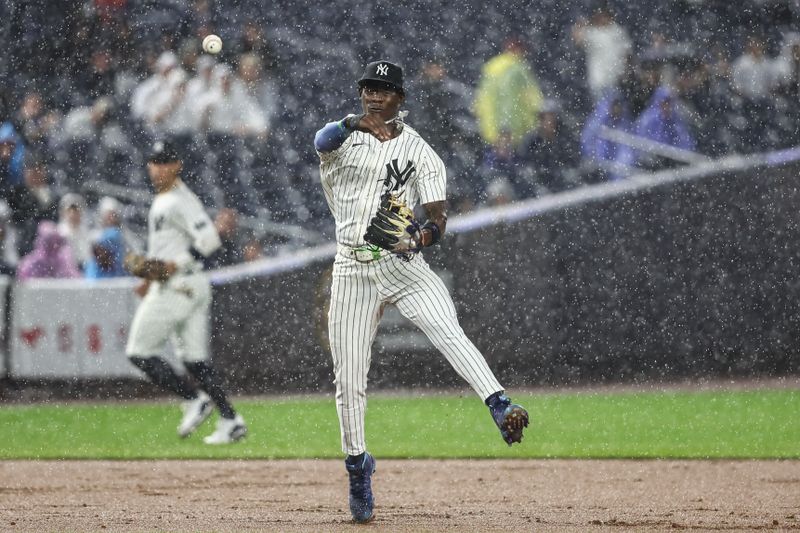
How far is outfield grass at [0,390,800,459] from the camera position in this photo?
31.8 ft

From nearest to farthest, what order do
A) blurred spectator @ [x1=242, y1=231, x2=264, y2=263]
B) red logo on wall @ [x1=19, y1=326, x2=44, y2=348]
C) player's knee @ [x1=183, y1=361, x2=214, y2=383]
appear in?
1. player's knee @ [x1=183, y1=361, x2=214, y2=383]
2. red logo on wall @ [x1=19, y1=326, x2=44, y2=348]
3. blurred spectator @ [x1=242, y1=231, x2=264, y2=263]

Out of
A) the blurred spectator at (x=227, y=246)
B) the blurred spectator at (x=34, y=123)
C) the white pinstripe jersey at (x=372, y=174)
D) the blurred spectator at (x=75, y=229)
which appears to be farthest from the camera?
the blurred spectator at (x=34, y=123)

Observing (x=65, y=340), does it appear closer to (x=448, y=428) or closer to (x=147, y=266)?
(x=147, y=266)

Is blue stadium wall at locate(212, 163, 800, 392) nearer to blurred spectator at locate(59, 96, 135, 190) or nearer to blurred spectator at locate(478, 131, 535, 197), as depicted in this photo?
blurred spectator at locate(478, 131, 535, 197)

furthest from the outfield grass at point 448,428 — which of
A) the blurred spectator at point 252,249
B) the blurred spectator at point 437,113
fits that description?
the blurred spectator at point 437,113

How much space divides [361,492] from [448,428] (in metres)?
4.65

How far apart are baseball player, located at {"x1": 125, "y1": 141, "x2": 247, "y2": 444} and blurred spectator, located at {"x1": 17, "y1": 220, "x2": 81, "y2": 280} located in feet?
9.53

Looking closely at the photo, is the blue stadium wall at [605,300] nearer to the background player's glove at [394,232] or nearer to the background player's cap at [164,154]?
the background player's cap at [164,154]

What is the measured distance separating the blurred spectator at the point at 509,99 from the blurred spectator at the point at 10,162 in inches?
176

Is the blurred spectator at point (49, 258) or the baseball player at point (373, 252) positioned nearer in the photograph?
the baseball player at point (373, 252)

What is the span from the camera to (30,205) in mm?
13758

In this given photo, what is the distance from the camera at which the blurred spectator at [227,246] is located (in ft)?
42.1

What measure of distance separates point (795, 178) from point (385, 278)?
296 inches

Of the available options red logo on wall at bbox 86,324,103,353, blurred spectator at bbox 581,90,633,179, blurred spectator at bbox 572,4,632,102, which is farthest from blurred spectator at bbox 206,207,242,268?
blurred spectator at bbox 572,4,632,102
